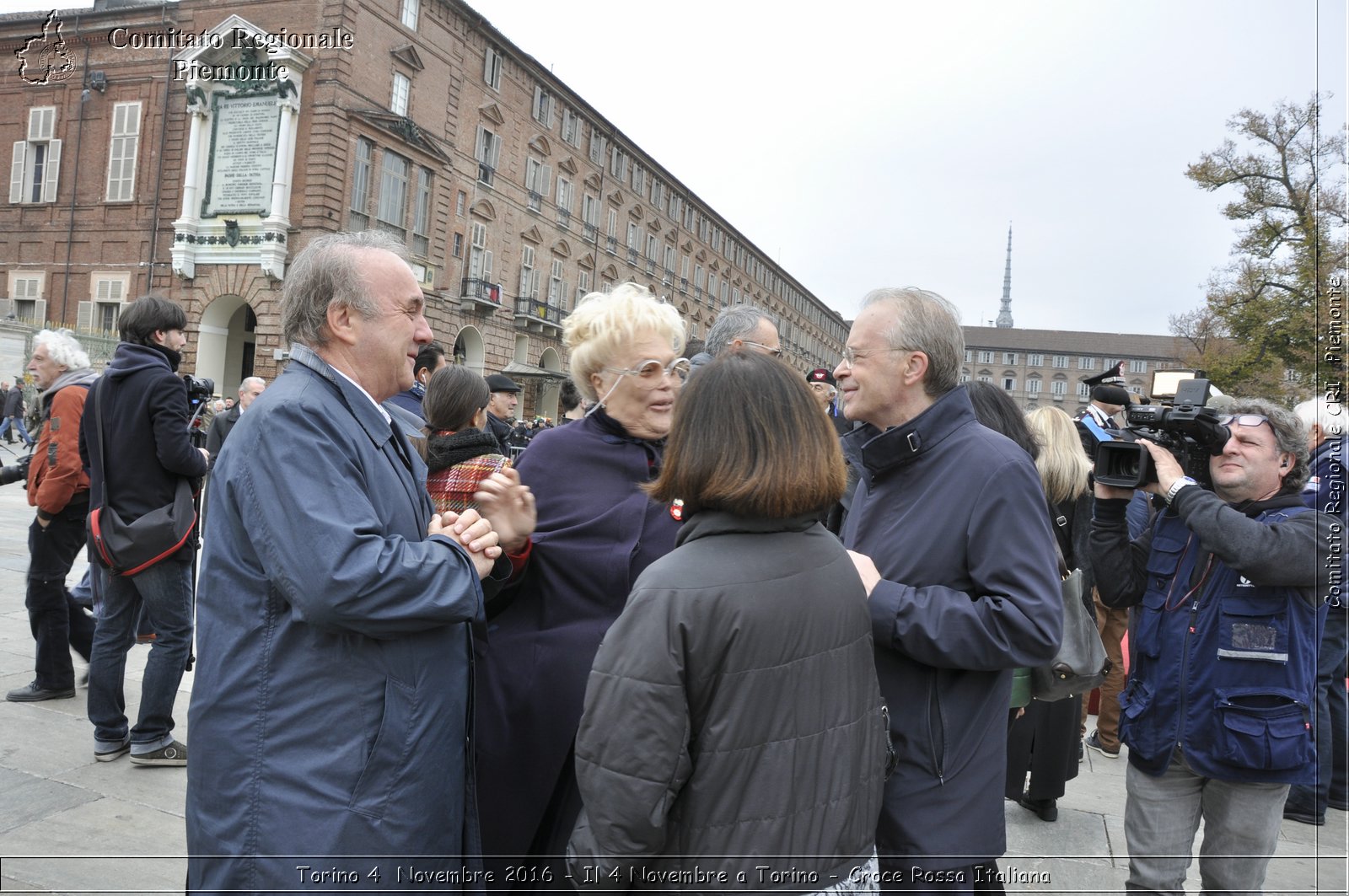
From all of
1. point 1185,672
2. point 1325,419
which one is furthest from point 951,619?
point 1325,419

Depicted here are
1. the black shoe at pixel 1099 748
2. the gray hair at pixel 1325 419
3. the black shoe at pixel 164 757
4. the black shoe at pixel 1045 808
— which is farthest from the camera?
the black shoe at pixel 1099 748

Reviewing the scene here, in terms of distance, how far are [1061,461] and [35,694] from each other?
17.9 feet

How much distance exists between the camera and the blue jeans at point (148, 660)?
391 centimetres

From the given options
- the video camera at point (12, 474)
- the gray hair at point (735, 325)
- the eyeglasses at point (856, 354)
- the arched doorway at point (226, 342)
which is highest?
the arched doorway at point (226, 342)

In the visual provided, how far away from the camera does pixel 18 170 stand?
2731 cm

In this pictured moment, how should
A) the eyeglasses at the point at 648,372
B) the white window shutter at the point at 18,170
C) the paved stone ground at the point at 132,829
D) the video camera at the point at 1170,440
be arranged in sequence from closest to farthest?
the eyeglasses at the point at 648,372 < the video camera at the point at 1170,440 < the paved stone ground at the point at 132,829 < the white window shutter at the point at 18,170

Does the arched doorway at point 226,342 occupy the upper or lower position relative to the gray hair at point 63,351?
upper

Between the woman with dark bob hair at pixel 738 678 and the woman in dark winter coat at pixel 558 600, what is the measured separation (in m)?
0.56

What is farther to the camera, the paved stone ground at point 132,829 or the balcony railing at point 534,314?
the balcony railing at point 534,314

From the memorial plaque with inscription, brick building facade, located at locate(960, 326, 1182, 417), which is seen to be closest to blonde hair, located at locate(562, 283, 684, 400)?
the memorial plaque with inscription

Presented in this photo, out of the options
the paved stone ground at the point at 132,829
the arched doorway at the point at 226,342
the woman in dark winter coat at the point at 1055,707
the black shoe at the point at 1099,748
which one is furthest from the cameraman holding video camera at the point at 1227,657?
the arched doorway at the point at 226,342

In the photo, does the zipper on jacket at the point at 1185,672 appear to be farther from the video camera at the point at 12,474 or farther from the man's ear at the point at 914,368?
the video camera at the point at 12,474

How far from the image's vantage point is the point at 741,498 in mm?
1545

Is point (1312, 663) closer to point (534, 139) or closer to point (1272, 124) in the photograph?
point (1272, 124)
